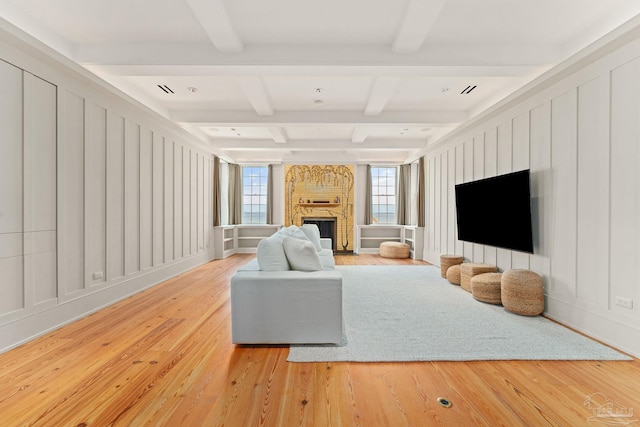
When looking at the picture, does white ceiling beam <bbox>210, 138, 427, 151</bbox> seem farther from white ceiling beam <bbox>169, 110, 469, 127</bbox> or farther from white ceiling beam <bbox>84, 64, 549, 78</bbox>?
white ceiling beam <bbox>84, 64, 549, 78</bbox>

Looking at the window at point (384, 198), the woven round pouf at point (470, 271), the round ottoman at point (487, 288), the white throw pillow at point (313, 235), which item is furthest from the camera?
the window at point (384, 198)

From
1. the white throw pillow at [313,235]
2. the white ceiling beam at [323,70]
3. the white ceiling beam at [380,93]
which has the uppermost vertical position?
the white ceiling beam at [380,93]

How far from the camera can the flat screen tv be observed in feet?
11.1

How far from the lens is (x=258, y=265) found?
270 centimetres

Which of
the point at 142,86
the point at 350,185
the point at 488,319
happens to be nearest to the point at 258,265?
the point at 488,319

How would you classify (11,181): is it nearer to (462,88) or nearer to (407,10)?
(407,10)

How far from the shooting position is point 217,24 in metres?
2.64

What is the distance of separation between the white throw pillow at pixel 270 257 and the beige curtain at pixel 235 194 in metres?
6.04

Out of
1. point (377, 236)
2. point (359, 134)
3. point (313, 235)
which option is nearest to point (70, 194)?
point (313, 235)

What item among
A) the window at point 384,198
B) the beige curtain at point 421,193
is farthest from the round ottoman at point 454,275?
the window at point 384,198

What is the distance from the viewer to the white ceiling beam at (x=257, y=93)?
365cm

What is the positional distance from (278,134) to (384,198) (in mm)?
4063

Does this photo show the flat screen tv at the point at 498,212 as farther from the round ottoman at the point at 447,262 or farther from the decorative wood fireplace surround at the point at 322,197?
the decorative wood fireplace surround at the point at 322,197

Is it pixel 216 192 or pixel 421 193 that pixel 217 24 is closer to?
pixel 216 192
